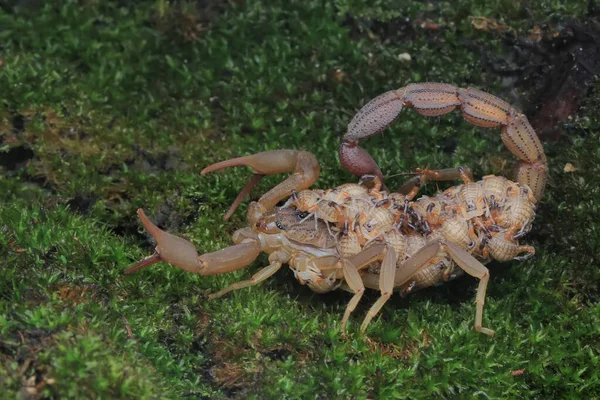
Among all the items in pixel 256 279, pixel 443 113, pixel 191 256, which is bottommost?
pixel 256 279

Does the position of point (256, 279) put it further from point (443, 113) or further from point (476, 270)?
point (443, 113)

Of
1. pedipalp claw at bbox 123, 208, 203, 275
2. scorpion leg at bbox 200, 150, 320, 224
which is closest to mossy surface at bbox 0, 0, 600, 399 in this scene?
pedipalp claw at bbox 123, 208, 203, 275

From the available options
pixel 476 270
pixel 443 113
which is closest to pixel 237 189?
pixel 443 113

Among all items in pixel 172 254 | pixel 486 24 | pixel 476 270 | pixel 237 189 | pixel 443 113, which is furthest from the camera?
pixel 486 24

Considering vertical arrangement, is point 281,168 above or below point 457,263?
above

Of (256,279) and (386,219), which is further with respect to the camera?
(386,219)

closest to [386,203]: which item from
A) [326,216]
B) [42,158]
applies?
[326,216]
